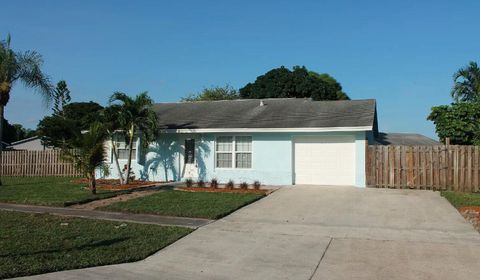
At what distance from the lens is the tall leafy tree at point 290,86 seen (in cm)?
4481

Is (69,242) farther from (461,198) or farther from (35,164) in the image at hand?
(35,164)

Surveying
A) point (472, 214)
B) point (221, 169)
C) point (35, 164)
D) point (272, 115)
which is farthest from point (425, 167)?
point (35, 164)

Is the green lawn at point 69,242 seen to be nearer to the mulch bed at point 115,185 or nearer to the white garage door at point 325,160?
the mulch bed at point 115,185

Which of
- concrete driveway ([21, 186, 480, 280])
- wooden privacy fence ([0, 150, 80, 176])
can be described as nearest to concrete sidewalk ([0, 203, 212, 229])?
concrete driveway ([21, 186, 480, 280])

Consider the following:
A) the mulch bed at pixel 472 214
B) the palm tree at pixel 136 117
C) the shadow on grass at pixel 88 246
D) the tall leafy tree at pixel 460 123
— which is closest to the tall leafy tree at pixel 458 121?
the tall leafy tree at pixel 460 123

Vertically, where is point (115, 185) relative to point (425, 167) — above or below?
below

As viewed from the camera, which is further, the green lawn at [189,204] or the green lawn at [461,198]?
the green lawn at [461,198]

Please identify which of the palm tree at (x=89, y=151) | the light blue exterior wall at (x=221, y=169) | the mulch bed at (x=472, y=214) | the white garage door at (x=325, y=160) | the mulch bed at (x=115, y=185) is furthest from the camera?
the light blue exterior wall at (x=221, y=169)

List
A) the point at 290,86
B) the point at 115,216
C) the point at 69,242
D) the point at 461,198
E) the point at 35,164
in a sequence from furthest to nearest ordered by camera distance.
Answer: the point at 290,86
the point at 35,164
the point at 461,198
the point at 115,216
the point at 69,242

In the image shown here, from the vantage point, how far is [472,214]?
11.9m

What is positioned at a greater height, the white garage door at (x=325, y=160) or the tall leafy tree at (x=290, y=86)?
the tall leafy tree at (x=290, y=86)

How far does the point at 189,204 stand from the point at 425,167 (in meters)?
9.27

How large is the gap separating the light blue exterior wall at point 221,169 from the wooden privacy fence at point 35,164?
5.41 metres

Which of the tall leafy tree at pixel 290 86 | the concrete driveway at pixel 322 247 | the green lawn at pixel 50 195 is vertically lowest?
the concrete driveway at pixel 322 247
